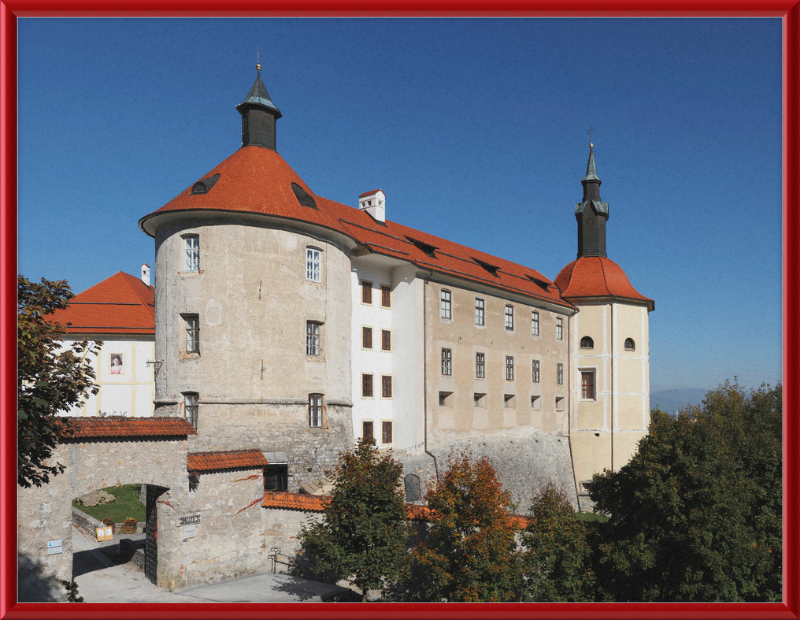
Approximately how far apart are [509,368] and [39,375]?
28.9 m

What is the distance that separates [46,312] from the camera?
919 cm

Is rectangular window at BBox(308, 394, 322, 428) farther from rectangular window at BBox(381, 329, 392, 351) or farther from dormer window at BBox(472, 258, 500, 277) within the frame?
dormer window at BBox(472, 258, 500, 277)

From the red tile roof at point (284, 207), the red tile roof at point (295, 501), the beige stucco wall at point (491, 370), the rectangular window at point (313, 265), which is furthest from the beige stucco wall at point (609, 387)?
the red tile roof at point (295, 501)

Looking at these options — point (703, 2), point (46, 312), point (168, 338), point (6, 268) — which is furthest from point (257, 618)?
point (168, 338)

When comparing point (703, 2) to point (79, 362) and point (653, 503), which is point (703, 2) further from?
point (653, 503)

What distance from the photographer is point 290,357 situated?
22531 millimetres

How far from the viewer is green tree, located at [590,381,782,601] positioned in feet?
58.0

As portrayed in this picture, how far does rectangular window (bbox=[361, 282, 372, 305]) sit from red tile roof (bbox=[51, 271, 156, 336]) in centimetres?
1451

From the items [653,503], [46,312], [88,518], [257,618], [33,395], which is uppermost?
[46,312]

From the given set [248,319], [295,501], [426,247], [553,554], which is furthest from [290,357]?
[426,247]

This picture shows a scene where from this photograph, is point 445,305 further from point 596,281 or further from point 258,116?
point 596,281

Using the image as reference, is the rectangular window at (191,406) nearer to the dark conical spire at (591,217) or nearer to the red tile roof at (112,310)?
the red tile roof at (112,310)

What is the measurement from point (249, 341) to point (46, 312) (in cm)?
1251

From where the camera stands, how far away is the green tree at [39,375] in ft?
27.7
